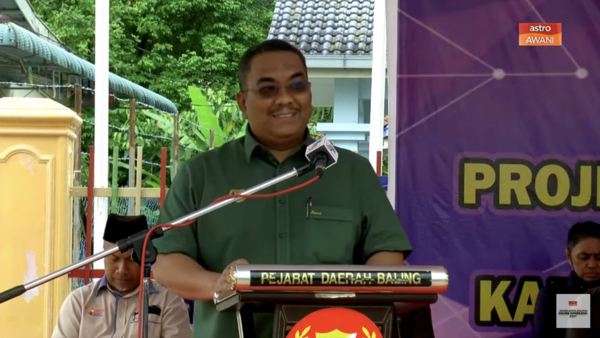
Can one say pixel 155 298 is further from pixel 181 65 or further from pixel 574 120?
pixel 181 65

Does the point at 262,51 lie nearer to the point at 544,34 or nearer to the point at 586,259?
the point at 544,34

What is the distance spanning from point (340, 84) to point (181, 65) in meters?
11.3

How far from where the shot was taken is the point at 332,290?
1.87 metres

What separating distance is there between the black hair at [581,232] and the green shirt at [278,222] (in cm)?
175

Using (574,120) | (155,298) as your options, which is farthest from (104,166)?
(574,120)

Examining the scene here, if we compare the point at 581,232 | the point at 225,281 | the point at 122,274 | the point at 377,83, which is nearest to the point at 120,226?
the point at 122,274

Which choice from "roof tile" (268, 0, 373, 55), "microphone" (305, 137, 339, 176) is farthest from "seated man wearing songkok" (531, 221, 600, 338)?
"roof tile" (268, 0, 373, 55)

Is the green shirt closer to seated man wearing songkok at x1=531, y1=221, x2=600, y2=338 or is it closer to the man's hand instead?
the man's hand

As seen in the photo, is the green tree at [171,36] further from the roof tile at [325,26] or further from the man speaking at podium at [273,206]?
the man speaking at podium at [273,206]

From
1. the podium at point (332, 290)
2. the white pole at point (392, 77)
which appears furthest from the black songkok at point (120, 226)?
the podium at point (332, 290)

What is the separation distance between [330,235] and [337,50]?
30.3 ft

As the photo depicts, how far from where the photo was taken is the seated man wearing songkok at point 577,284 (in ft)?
13.1

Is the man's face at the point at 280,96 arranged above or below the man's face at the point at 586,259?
above

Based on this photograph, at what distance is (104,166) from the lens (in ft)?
20.3
